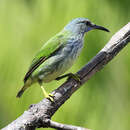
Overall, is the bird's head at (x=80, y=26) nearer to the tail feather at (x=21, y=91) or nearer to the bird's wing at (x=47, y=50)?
the bird's wing at (x=47, y=50)

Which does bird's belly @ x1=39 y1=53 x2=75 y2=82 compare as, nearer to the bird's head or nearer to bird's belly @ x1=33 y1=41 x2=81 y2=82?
bird's belly @ x1=33 y1=41 x2=81 y2=82

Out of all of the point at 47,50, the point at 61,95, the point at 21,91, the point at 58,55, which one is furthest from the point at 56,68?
the point at 61,95

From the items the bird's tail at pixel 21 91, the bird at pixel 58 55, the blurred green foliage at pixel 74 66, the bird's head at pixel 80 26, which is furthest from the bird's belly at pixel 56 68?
the bird's head at pixel 80 26

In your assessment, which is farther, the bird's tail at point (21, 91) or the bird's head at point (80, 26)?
the bird's head at point (80, 26)

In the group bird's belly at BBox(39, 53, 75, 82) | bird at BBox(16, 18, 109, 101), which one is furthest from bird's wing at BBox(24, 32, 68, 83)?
bird's belly at BBox(39, 53, 75, 82)

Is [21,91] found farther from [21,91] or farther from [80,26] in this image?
[80,26]

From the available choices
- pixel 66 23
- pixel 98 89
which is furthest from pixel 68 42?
pixel 98 89

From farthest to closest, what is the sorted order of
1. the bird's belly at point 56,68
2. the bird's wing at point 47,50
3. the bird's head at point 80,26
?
the bird's head at point 80,26, the bird's wing at point 47,50, the bird's belly at point 56,68
